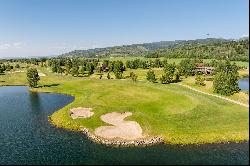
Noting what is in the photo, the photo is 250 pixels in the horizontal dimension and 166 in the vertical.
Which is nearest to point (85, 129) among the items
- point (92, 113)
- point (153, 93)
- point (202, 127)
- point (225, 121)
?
point (92, 113)

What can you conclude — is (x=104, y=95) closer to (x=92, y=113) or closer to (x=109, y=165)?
(x=92, y=113)

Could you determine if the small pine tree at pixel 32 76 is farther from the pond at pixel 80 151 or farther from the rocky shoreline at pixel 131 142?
the rocky shoreline at pixel 131 142

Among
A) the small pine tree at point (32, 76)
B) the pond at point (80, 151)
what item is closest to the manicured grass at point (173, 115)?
the pond at point (80, 151)

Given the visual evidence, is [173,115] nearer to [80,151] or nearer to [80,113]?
[80,113]

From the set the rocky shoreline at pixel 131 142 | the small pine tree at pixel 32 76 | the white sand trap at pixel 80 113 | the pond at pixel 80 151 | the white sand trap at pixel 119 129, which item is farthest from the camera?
the small pine tree at pixel 32 76

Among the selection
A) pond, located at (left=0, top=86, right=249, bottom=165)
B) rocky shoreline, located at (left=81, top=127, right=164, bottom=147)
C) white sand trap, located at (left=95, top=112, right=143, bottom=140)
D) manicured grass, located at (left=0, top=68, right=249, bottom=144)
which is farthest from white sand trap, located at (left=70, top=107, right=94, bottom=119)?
rocky shoreline, located at (left=81, top=127, right=164, bottom=147)

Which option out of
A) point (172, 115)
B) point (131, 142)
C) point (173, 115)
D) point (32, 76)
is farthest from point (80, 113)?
point (32, 76)
